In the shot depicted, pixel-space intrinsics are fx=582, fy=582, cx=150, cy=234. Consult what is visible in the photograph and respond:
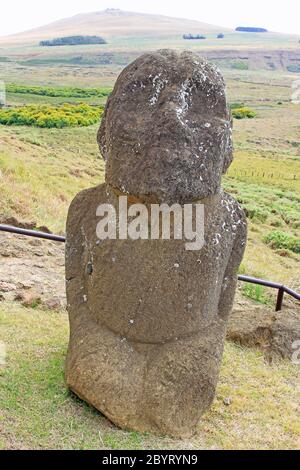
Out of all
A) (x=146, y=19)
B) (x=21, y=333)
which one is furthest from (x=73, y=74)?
(x=146, y=19)

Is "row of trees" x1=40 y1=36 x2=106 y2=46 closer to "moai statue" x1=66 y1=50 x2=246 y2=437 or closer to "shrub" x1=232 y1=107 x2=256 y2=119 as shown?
"shrub" x1=232 y1=107 x2=256 y2=119

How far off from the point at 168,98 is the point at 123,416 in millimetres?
1875

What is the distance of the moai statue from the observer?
3.22 meters

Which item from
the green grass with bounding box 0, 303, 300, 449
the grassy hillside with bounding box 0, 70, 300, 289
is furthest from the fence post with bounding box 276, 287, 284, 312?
the grassy hillside with bounding box 0, 70, 300, 289

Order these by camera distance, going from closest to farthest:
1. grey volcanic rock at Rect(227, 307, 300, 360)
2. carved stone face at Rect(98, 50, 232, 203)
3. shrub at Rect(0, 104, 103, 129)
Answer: carved stone face at Rect(98, 50, 232, 203) < grey volcanic rock at Rect(227, 307, 300, 360) < shrub at Rect(0, 104, 103, 129)

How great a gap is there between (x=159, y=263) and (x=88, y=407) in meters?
1.04

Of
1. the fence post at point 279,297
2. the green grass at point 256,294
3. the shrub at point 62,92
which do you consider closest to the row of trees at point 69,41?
the shrub at point 62,92

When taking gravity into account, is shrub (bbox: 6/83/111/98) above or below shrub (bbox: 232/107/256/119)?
above

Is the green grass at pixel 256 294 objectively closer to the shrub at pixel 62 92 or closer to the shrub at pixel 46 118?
the shrub at pixel 46 118

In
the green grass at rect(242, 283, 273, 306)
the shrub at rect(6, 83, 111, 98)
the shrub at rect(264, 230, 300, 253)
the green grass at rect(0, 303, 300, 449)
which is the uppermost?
the green grass at rect(0, 303, 300, 449)

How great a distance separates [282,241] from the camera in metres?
14.5

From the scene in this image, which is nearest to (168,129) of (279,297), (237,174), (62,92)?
(279,297)

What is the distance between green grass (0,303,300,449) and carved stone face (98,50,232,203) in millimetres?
1420

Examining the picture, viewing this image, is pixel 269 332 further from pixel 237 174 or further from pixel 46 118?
pixel 46 118
